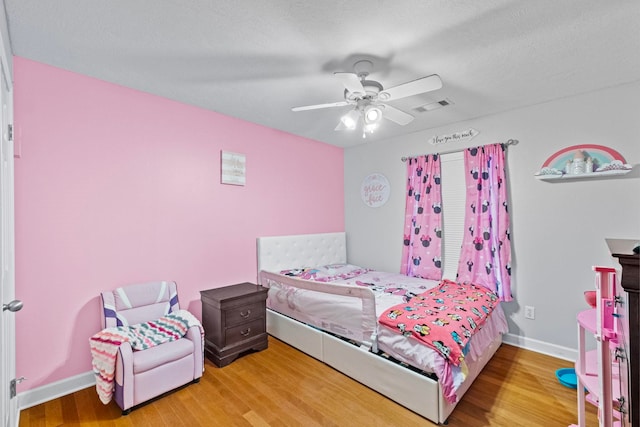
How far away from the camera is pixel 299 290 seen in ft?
9.81

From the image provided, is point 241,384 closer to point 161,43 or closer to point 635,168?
point 161,43

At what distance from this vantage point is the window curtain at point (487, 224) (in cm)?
298

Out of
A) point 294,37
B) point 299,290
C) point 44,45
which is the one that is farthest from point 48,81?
point 299,290

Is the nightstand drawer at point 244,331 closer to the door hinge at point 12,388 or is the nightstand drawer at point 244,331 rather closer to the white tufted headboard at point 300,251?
the white tufted headboard at point 300,251

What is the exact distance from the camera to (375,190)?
414cm

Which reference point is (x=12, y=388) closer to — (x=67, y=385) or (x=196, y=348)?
(x=67, y=385)

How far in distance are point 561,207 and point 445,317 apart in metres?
1.69

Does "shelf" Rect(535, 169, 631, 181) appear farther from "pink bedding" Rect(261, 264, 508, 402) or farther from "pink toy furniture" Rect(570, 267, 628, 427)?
"pink toy furniture" Rect(570, 267, 628, 427)

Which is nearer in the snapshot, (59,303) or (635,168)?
(59,303)

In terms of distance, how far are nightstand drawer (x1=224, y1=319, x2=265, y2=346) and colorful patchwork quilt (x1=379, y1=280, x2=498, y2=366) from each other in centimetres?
133

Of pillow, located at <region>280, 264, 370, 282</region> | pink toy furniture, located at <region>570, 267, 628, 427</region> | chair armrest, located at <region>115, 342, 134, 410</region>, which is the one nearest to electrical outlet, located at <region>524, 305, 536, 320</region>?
pink toy furniture, located at <region>570, 267, 628, 427</region>

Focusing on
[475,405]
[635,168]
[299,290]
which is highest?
[635,168]

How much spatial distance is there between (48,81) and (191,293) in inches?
81.3

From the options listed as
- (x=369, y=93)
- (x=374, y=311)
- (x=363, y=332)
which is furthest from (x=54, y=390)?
(x=369, y=93)
